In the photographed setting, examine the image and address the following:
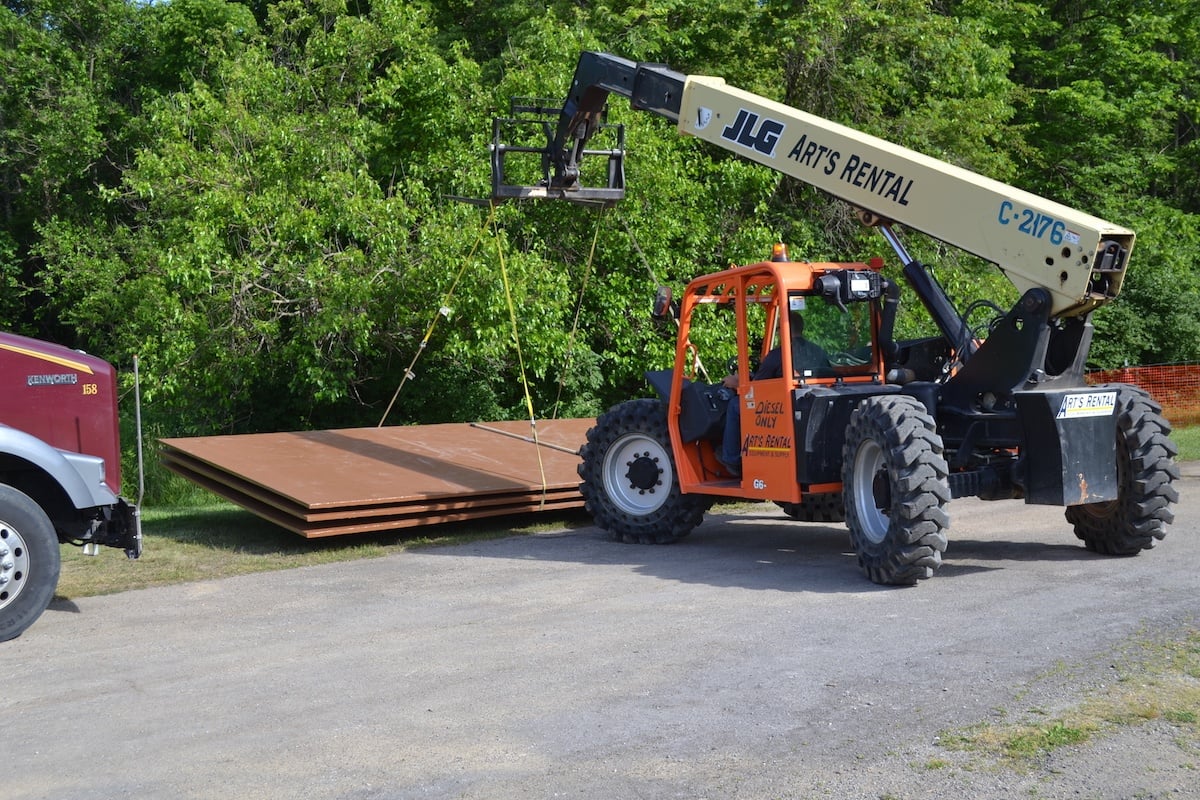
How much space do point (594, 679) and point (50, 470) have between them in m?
4.11

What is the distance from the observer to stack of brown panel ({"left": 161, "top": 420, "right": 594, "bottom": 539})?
11469 mm

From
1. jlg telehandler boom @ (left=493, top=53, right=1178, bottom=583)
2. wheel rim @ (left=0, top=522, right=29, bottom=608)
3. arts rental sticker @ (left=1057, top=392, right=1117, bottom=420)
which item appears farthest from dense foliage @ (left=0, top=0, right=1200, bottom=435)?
arts rental sticker @ (left=1057, top=392, right=1117, bottom=420)

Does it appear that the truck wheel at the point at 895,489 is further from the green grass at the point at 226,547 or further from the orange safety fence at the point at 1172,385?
the orange safety fence at the point at 1172,385

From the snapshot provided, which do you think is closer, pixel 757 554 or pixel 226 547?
pixel 757 554

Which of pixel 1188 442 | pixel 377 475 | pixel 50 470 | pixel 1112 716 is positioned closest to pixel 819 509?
pixel 377 475

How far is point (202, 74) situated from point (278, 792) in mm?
24154

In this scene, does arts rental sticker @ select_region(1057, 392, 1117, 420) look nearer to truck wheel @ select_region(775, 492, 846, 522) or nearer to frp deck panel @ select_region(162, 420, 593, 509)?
truck wheel @ select_region(775, 492, 846, 522)

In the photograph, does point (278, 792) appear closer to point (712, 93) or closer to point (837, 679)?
point (837, 679)

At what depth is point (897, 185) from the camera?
9.90 metres

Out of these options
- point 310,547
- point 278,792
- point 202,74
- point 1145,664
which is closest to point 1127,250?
point 1145,664

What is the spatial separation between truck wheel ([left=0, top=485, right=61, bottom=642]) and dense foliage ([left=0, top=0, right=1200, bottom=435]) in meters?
6.90

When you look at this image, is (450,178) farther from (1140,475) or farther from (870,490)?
(1140,475)

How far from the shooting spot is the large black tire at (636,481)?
1167 centimetres

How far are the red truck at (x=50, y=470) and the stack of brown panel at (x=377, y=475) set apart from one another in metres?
2.29
